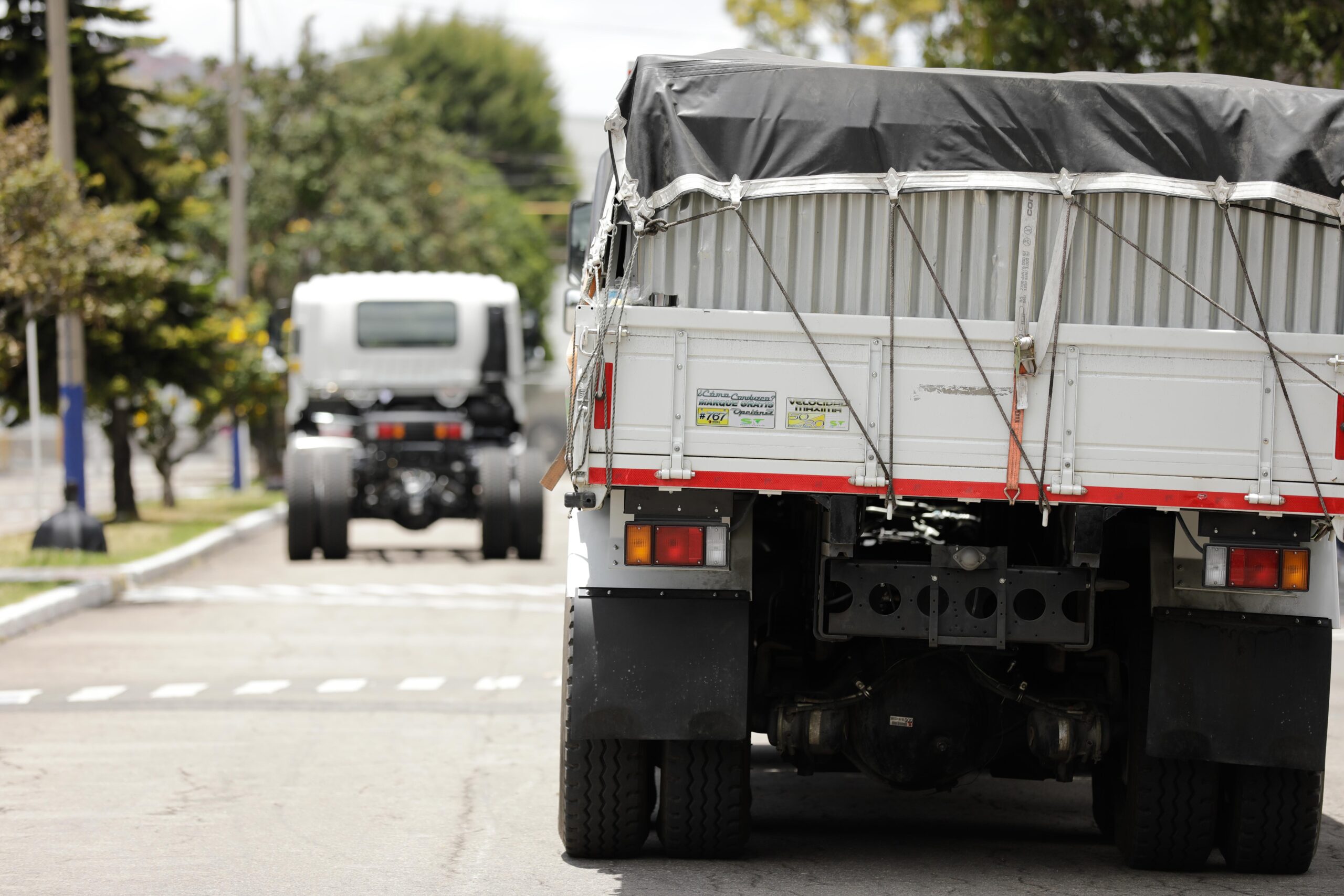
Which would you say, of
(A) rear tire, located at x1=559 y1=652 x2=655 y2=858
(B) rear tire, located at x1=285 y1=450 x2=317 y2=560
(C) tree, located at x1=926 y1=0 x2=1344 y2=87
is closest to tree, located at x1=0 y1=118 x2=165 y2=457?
(B) rear tire, located at x1=285 y1=450 x2=317 y2=560

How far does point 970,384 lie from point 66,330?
14.8 metres

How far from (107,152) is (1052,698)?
19.4 metres

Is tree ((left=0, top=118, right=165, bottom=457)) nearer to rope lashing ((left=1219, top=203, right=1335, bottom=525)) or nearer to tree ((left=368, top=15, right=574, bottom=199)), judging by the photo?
rope lashing ((left=1219, top=203, right=1335, bottom=525))

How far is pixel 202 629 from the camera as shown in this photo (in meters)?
14.3

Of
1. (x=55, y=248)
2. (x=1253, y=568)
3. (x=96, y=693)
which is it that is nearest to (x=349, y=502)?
(x=55, y=248)

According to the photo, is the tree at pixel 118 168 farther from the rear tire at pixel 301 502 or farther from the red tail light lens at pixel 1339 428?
the red tail light lens at pixel 1339 428

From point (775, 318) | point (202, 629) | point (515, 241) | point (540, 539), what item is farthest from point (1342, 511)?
point (515, 241)

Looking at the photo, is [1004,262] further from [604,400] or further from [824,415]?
[604,400]

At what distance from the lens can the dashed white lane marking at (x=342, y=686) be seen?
1127 centimetres

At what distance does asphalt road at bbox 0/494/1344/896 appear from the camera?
21.6 feet

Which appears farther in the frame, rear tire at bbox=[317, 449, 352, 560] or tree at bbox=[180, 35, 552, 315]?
tree at bbox=[180, 35, 552, 315]

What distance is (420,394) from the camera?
18.6 meters

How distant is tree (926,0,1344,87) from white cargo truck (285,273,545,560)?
5.60 meters

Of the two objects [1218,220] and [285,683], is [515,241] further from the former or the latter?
[1218,220]
